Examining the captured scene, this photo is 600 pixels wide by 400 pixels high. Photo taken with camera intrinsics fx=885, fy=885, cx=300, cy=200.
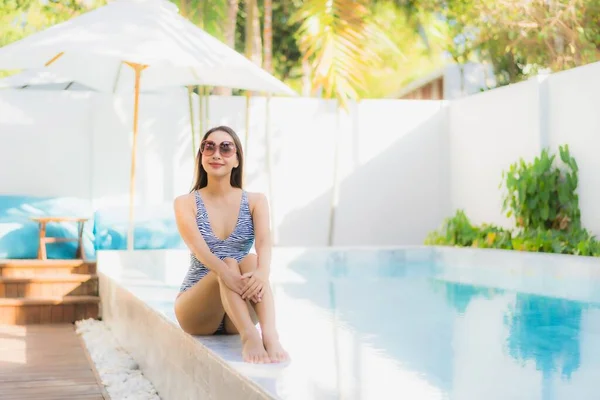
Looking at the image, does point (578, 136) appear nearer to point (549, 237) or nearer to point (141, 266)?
point (549, 237)

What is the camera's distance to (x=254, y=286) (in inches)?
134

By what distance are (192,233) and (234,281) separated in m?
0.37

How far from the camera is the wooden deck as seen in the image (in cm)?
458

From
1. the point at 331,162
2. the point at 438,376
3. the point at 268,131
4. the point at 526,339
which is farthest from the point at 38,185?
the point at 438,376

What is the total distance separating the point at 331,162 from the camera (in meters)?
11.6

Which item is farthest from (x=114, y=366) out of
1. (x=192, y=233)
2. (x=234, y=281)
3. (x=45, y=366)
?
(x=234, y=281)

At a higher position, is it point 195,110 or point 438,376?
point 195,110

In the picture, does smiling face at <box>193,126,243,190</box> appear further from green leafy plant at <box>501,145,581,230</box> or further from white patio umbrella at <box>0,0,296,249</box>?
green leafy plant at <box>501,145,581,230</box>

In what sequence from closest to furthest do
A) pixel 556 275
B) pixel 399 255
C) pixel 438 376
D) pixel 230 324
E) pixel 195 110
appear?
pixel 438 376, pixel 230 324, pixel 556 275, pixel 399 255, pixel 195 110

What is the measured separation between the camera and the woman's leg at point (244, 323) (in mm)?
3223

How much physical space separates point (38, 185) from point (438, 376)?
769cm

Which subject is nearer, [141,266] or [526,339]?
[526,339]

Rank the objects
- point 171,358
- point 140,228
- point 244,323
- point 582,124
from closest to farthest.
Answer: point 244,323 → point 171,358 → point 140,228 → point 582,124

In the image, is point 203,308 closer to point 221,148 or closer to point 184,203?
point 184,203
